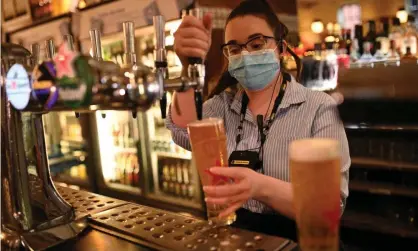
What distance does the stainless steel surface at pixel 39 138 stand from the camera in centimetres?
75

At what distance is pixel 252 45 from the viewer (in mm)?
1501

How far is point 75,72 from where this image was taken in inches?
29.6

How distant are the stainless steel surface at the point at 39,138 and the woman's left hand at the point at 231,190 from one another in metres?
0.20

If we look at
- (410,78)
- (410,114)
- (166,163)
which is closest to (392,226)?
(410,114)

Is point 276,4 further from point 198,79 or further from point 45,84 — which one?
point 45,84

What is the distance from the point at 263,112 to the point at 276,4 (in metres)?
2.13

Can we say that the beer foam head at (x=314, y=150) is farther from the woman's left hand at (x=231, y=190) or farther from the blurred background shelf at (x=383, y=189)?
the blurred background shelf at (x=383, y=189)

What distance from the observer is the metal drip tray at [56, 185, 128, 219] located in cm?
118

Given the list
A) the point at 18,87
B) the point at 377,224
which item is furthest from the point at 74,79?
the point at 377,224

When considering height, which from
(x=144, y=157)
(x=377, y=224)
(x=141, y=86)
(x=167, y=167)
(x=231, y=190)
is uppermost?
(x=141, y=86)

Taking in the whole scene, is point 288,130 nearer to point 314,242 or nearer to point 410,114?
point 314,242

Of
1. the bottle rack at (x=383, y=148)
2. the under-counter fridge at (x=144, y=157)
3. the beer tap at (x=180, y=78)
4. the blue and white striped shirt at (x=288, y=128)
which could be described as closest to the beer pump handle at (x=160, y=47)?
the beer tap at (x=180, y=78)

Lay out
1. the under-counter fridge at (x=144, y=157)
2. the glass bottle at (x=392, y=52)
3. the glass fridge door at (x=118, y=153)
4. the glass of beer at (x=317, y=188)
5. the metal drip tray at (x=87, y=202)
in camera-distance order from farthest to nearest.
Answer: the glass fridge door at (x=118, y=153) < the under-counter fridge at (x=144, y=157) < the glass bottle at (x=392, y=52) < the metal drip tray at (x=87, y=202) < the glass of beer at (x=317, y=188)

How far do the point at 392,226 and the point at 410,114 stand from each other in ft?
2.55
